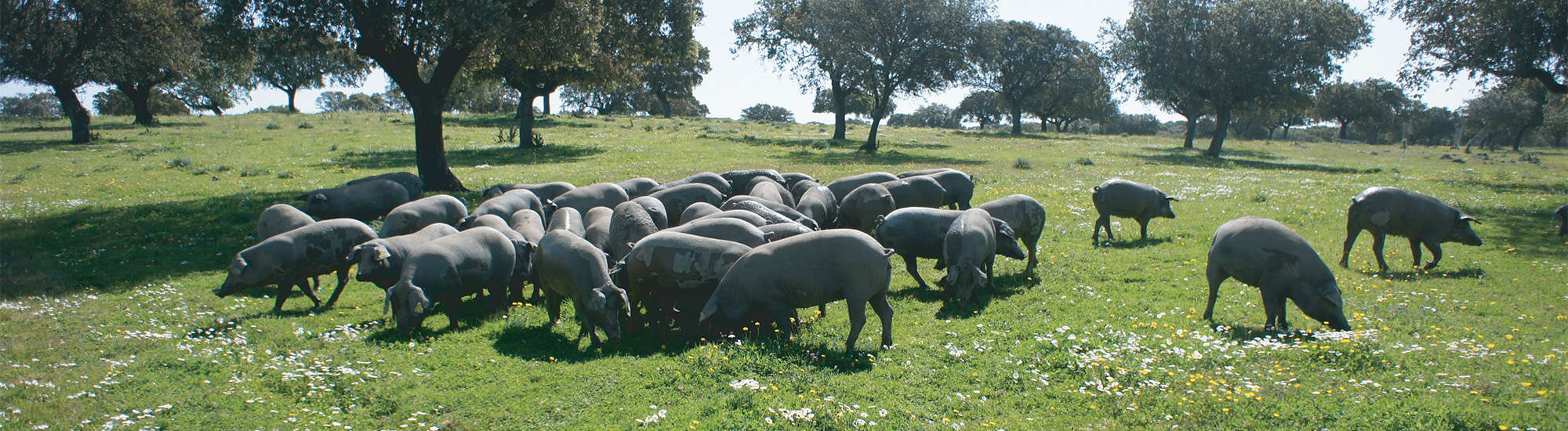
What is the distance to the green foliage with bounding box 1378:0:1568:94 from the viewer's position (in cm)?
2673

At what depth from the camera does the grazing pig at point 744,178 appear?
67.4 ft

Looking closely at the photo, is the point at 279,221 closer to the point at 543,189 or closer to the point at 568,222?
the point at 568,222

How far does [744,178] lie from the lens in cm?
2133

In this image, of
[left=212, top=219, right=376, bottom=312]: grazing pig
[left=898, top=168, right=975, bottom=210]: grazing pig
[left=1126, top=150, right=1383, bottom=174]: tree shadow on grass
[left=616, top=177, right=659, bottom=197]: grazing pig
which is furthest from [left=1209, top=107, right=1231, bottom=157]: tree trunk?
[left=212, top=219, right=376, bottom=312]: grazing pig

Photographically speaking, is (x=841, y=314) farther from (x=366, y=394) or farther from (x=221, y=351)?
(x=221, y=351)

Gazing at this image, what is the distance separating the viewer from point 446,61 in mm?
23078

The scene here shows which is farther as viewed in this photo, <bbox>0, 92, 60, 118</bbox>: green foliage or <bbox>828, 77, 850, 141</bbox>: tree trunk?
<bbox>0, 92, 60, 118</bbox>: green foliage

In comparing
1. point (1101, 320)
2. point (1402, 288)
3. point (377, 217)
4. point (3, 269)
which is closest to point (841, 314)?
point (1101, 320)

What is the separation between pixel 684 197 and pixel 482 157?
64.3 feet

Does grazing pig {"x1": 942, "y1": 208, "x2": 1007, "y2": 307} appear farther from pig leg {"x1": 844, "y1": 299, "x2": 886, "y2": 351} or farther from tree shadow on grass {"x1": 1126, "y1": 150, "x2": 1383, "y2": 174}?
tree shadow on grass {"x1": 1126, "y1": 150, "x2": 1383, "y2": 174}

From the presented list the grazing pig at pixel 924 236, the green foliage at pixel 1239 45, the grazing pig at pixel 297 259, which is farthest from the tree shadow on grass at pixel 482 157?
the green foliage at pixel 1239 45

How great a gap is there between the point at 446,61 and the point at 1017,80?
209 ft

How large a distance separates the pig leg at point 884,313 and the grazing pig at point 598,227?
5.23 meters

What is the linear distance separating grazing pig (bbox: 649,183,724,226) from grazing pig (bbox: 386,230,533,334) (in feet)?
16.8
